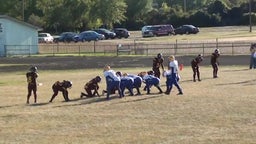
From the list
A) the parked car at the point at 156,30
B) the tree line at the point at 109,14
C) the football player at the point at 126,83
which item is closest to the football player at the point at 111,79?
the football player at the point at 126,83

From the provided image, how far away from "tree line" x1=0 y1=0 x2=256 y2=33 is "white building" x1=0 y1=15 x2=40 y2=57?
31.2 metres

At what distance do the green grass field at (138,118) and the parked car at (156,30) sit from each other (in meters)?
57.0

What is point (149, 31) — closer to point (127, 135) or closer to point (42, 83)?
point (42, 83)

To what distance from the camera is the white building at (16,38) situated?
6078 cm

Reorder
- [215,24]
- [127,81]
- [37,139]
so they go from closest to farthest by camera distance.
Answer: [37,139], [127,81], [215,24]

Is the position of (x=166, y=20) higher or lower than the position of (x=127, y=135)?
higher

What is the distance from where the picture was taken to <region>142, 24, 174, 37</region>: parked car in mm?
83688

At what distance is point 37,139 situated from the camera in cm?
1532

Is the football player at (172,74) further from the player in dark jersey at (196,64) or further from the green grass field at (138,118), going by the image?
the player in dark jersey at (196,64)

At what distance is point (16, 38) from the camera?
62.0 m

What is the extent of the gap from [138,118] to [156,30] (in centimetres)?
6723

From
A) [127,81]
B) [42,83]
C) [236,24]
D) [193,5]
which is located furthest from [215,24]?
[127,81]

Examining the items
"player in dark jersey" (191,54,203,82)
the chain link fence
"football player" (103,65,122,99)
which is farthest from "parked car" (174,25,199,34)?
"football player" (103,65,122,99)

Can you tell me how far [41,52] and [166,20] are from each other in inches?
2033
